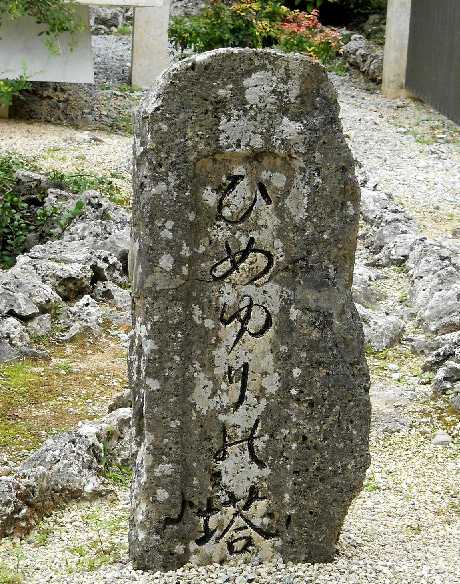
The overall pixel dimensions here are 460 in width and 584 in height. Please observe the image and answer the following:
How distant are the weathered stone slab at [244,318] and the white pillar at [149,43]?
12.0 meters

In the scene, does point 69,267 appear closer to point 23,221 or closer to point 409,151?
point 23,221

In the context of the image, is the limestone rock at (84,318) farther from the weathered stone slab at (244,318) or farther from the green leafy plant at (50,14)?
the green leafy plant at (50,14)

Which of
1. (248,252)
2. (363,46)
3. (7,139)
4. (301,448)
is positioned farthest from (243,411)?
(363,46)

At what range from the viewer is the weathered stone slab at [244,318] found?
409 cm

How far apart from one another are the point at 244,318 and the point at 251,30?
1223 centimetres

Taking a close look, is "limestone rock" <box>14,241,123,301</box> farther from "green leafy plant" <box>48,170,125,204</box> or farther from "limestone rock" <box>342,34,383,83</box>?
"limestone rock" <box>342,34,383,83</box>

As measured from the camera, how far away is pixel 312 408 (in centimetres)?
430

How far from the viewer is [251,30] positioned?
1589 cm

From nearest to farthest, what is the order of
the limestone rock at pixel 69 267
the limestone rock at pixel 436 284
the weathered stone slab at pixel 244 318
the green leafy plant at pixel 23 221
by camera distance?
the weathered stone slab at pixel 244 318, the limestone rock at pixel 436 284, the limestone rock at pixel 69 267, the green leafy plant at pixel 23 221

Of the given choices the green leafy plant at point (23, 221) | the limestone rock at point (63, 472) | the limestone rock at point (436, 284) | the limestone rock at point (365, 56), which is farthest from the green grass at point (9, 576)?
the limestone rock at point (365, 56)

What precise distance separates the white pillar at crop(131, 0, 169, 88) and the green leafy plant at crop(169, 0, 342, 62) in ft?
1.75

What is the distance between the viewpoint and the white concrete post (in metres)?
17.1

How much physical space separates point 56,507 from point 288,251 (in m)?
1.75

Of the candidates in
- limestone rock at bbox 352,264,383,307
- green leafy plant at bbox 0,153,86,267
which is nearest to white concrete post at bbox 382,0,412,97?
green leafy plant at bbox 0,153,86,267
